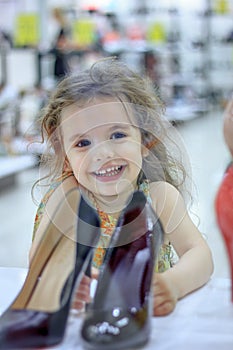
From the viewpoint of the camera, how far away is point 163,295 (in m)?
0.71

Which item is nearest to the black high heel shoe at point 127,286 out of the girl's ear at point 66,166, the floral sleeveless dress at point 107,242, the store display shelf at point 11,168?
the floral sleeveless dress at point 107,242

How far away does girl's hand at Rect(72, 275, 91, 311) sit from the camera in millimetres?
662

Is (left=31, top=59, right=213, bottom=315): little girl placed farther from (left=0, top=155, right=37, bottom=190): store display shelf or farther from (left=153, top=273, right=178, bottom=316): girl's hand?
(left=0, top=155, right=37, bottom=190): store display shelf

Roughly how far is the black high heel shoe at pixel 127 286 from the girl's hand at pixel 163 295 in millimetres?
17

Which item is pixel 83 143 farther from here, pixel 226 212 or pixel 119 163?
pixel 226 212

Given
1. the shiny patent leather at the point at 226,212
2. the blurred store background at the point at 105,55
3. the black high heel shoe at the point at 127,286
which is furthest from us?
the blurred store background at the point at 105,55

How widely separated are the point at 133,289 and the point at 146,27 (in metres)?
7.43

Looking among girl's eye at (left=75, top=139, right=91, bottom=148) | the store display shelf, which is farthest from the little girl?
the store display shelf

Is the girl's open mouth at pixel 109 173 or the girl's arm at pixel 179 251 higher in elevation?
the girl's open mouth at pixel 109 173

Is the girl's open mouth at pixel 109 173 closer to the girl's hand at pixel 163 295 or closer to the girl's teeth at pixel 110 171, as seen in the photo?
the girl's teeth at pixel 110 171

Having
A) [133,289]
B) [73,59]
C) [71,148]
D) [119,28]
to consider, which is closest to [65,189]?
[71,148]

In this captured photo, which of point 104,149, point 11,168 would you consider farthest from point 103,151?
point 11,168

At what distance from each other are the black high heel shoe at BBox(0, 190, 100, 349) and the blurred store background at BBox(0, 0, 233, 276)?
0.21 m

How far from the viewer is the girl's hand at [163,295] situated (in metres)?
0.69
